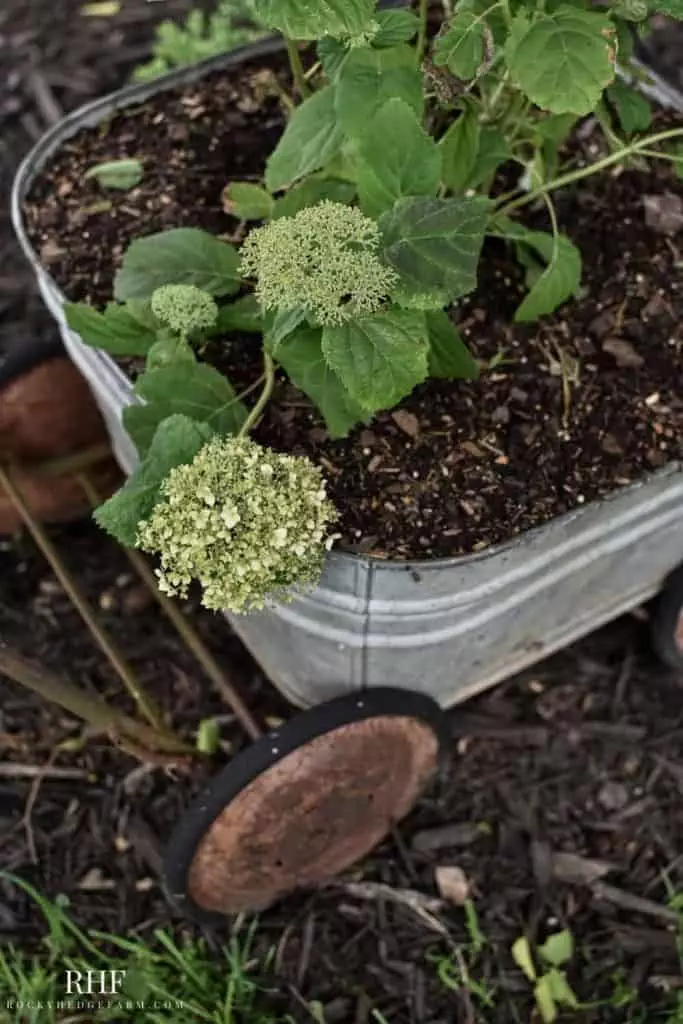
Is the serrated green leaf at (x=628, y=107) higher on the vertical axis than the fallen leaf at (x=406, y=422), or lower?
higher

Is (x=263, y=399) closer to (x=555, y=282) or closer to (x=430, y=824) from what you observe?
(x=555, y=282)

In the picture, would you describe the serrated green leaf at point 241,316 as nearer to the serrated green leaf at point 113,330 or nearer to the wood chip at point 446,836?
the serrated green leaf at point 113,330

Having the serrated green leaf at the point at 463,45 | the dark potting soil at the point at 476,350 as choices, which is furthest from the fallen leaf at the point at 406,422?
the serrated green leaf at the point at 463,45

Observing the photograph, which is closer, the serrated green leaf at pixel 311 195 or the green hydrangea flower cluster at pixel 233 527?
the green hydrangea flower cluster at pixel 233 527

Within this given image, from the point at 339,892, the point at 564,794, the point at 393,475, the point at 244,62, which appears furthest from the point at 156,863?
the point at 244,62

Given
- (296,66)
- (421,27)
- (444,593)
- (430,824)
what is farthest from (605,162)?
(430,824)

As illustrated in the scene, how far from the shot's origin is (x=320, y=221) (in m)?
0.90

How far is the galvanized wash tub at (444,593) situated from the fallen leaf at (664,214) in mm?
136

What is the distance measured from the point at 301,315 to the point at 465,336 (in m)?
0.30

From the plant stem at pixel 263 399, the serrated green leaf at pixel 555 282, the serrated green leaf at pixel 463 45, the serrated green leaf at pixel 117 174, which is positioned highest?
the serrated green leaf at pixel 463 45

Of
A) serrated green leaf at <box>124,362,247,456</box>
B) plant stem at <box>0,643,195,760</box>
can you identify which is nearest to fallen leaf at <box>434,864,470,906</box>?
plant stem at <box>0,643,195,760</box>

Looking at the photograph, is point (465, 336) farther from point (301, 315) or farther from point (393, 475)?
point (301, 315)

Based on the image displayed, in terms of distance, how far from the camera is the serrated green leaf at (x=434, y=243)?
0.92 m

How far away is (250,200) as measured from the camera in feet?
3.79
